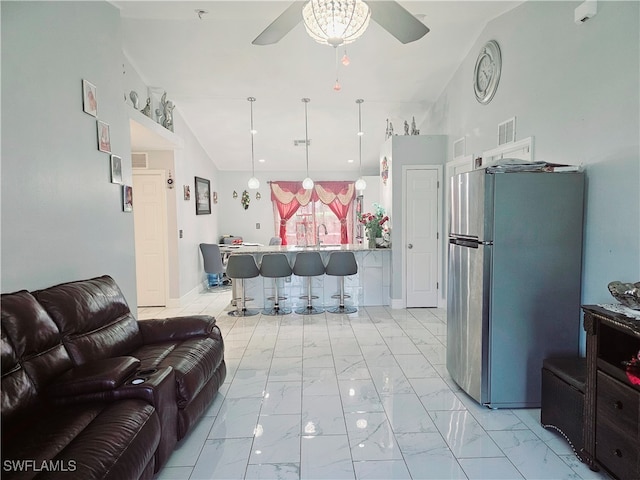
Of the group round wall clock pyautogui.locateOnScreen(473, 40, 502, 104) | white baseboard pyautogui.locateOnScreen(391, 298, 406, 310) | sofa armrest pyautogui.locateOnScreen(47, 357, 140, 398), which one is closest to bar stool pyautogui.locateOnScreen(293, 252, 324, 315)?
white baseboard pyautogui.locateOnScreen(391, 298, 406, 310)

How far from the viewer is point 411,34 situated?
2.38m

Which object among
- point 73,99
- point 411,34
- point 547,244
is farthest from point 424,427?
point 73,99

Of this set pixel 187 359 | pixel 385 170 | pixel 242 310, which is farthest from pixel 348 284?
pixel 187 359

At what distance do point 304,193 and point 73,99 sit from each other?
6.93 m

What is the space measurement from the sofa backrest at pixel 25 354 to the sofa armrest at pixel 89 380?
0.24 ft

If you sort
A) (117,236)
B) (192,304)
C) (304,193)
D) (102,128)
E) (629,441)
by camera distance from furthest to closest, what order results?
1. (304,193)
2. (192,304)
3. (117,236)
4. (102,128)
5. (629,441)

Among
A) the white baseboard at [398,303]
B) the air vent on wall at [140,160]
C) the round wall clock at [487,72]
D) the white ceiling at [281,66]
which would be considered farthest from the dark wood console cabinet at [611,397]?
the air vent on wall at [140,160]

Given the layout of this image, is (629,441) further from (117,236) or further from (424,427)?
(117,236)

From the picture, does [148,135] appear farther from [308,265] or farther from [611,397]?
[611,397]

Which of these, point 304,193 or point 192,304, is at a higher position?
point 304,193

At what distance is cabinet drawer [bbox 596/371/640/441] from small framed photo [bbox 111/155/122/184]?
12.3 ft

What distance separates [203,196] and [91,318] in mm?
5366

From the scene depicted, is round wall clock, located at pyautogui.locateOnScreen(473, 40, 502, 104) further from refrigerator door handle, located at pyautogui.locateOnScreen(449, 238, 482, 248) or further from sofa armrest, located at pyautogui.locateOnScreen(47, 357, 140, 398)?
sofa armrest, located at pyautogui.locateOnScreen(47, 357, 140, 398)

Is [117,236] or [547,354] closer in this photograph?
[547,354]
